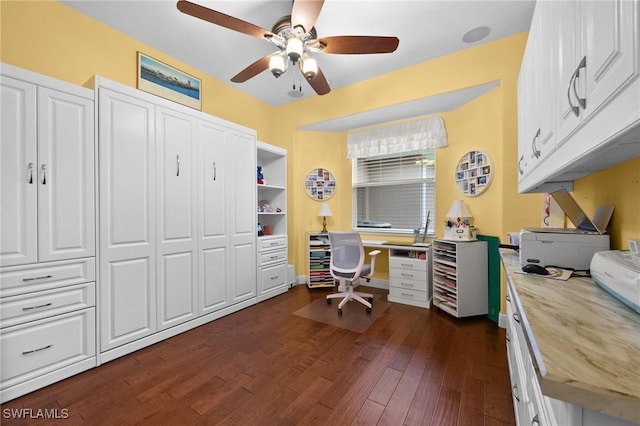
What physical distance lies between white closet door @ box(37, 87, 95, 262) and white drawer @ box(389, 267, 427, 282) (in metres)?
3.12

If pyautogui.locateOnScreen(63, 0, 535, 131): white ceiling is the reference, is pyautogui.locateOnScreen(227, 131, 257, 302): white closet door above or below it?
below

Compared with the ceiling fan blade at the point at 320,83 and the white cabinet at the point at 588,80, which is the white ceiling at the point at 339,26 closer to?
the ceiling fan blade at the point at 320,83

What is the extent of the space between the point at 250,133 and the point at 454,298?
126 inches

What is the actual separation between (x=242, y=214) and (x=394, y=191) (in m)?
2.34

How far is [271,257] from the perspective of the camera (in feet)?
11.6

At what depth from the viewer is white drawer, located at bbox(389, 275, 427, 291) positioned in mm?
3084

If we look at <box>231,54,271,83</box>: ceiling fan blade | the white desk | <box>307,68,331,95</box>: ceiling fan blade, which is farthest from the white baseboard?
<box>231,54,271,83</box>: ceiling fan blade

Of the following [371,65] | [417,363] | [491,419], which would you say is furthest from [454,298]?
[371,65]

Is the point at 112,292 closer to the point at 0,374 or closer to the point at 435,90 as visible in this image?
the point at 0,374

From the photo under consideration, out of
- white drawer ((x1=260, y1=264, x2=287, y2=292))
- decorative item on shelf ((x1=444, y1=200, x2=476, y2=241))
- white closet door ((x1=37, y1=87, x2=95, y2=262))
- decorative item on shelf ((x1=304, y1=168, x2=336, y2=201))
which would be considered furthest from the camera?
decorative item on shelf ((x1=304, y1=168, x2=336, y2=201))

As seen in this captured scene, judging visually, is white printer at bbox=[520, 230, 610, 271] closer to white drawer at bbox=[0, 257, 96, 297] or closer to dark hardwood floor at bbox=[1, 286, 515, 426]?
dark hardwood floor at bbox=[1, 286, 515, 426]

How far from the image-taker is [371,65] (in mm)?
2988

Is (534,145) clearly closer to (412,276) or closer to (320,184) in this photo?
(412,276)

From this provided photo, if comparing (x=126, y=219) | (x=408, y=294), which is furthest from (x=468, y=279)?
(x=126, y=219)
